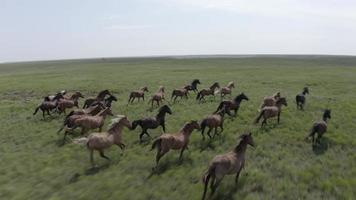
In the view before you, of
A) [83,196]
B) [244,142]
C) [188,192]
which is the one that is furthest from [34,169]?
[244,142]

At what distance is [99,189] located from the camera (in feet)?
40.0

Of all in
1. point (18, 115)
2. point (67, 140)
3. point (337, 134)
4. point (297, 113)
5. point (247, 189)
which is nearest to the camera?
point (247, 189)

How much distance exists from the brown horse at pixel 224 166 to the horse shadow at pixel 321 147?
13.0 ft

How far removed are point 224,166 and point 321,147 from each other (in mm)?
5823

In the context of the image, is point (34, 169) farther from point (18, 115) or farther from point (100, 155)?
point (18, 115)

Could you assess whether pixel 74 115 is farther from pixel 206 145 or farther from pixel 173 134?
pixel 206 145

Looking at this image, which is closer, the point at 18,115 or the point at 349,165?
the point at 349,165

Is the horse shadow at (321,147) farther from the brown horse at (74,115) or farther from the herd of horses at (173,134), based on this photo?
the brown horse at (74,115)

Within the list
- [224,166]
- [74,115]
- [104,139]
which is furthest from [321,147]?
[74,115]

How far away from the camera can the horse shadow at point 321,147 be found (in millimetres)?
14339

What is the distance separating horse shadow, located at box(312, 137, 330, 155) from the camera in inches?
565

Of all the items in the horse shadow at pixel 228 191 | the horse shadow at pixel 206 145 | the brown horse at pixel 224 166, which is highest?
the brown horse at pixel 224 166

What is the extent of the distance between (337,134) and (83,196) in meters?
11.0

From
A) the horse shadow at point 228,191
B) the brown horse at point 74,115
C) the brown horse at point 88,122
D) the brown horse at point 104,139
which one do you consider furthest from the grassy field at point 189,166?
the brown horse at point 88,122
